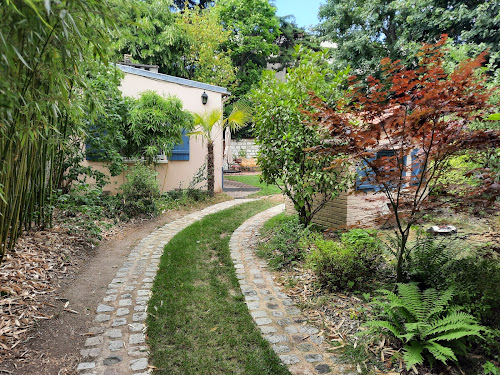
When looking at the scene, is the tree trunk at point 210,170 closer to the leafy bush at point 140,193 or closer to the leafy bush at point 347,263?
the leafy bush at point 140,193

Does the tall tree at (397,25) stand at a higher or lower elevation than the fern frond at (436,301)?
higher

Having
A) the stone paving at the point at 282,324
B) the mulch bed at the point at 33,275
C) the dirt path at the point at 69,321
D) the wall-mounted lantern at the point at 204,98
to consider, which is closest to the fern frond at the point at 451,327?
the stone paving at the point at 282,324

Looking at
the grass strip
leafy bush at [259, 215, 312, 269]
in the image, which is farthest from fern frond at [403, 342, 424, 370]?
leafy bush at [259, 215, 312, 269]

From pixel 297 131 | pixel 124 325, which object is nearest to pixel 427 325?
pixel 124 325

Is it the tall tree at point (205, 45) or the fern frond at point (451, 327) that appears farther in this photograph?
the tall tree at point (205, 45)

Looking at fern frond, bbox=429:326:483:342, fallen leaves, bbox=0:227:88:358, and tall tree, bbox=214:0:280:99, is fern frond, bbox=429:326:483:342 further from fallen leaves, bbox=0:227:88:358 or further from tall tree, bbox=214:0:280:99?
tall tree, bbox=214:0:280:99

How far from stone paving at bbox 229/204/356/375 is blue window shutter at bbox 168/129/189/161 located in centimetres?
498

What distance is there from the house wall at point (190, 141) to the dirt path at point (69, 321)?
13.4 ft

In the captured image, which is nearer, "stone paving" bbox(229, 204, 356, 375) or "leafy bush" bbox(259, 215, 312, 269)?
"stone paving" bbox(229, 204, 356, 375)

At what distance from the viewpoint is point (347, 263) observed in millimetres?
3359

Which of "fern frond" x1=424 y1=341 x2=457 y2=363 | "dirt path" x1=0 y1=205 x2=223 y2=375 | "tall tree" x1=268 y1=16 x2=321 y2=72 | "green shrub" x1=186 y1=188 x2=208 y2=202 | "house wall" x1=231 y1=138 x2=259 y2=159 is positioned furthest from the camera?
"tall tree" x1=268 y1=16 x2=321 y2=72

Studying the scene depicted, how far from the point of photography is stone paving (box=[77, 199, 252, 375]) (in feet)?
7.52

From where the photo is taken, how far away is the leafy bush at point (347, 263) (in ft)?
11.1

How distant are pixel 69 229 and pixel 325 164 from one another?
386cm
